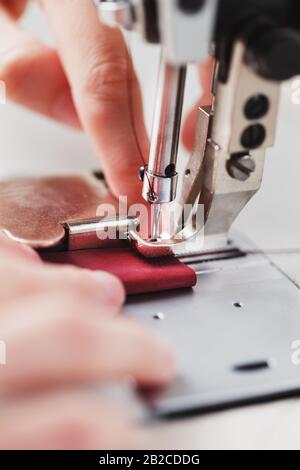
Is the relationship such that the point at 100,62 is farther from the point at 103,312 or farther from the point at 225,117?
the point at 103,312

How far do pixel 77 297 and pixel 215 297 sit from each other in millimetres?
305

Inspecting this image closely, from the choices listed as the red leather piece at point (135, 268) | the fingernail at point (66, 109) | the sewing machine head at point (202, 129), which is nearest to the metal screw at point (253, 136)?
the sewing machine head at point (202, 129)

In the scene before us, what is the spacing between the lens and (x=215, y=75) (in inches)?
39.4

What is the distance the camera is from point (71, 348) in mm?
803

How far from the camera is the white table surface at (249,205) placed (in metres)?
0.87

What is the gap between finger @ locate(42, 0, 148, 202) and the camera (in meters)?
1.35

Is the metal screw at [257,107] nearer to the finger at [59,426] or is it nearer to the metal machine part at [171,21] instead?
the metal machine part at [171,21]

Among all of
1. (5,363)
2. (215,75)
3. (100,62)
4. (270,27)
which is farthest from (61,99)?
(5,363)

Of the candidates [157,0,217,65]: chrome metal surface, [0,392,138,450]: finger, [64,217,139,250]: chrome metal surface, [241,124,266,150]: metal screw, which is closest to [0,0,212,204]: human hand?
[64,217,139,250]: chrome metal surface

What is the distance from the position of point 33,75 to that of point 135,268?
2.29ft

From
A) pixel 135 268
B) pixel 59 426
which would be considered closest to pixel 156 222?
pixel 135 268

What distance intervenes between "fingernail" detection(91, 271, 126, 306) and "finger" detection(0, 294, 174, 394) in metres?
0.10

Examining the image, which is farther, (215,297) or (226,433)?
(215,297)

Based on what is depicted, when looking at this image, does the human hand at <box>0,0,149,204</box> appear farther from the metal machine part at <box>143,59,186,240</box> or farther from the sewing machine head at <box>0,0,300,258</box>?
the metal machine part at <box>143,59,186,240</box>
